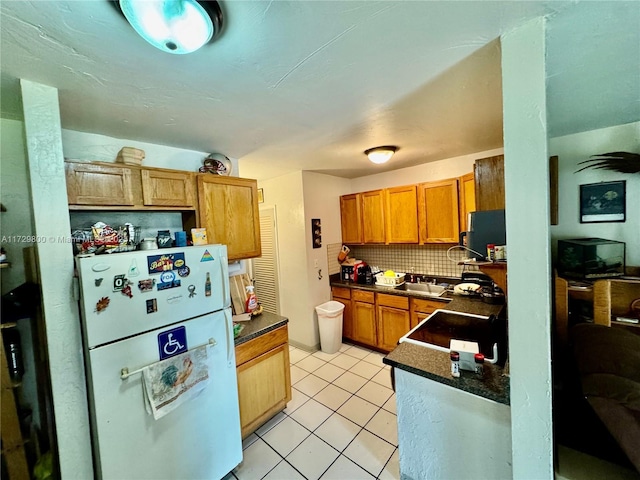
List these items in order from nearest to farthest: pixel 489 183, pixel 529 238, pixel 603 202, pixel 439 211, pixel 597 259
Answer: pixel 529 238, pixel 489 183, pixel 597 259, pixel 603 202, pixel 439 211

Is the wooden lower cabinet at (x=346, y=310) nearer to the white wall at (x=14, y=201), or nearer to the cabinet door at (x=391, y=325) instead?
the cabinet door at (x=391, y=325)

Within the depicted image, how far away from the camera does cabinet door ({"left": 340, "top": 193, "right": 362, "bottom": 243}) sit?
358 cm

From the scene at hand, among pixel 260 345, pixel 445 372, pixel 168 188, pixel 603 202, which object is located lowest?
pixel 260 345

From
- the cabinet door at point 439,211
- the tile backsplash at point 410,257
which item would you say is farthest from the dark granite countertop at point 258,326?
the cabinet door at point 439,211

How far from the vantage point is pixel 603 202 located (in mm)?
2156

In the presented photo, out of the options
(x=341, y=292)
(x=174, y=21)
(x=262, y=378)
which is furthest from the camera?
(x=341, y=292)

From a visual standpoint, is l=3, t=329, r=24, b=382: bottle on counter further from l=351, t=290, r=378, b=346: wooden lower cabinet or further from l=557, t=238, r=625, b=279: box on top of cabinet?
l=557, t=238, r=625, b=279: box on top of cabinet

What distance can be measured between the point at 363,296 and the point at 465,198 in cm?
166

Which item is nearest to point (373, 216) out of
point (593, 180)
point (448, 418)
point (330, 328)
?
point (330, 328)

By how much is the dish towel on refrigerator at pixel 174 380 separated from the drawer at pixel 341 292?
2181 mm

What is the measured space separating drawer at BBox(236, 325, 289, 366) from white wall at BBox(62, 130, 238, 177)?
158 centimetres

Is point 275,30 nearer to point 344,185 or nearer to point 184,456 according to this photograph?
point 184,456

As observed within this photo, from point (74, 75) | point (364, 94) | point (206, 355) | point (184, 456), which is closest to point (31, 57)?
point (74, 75)

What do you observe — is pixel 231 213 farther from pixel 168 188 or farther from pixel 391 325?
pixel 391 325
